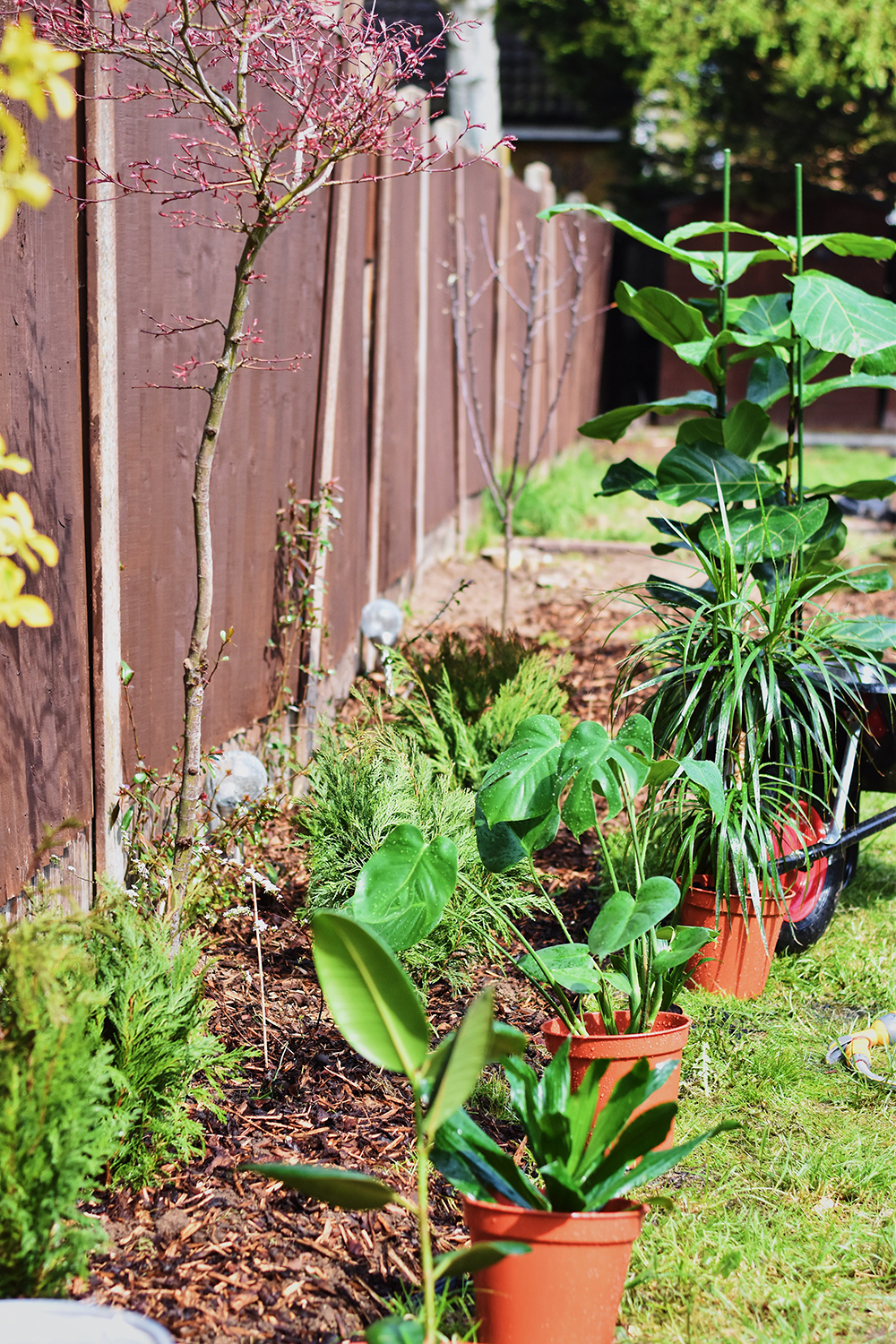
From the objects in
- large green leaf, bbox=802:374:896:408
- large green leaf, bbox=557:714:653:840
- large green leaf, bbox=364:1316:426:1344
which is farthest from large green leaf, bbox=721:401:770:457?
large green leaf, bbox=364:1316:426:1344

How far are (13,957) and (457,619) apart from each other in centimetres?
467

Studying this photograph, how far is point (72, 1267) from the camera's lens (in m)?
1.54

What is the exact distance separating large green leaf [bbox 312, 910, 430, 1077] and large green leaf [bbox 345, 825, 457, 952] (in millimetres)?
496

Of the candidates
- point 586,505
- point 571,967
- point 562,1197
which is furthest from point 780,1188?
point 586,505

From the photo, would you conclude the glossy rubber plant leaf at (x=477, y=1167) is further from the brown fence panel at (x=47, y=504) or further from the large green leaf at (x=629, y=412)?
the large green leaf at (x=629, y=412)

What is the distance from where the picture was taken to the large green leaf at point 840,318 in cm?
292

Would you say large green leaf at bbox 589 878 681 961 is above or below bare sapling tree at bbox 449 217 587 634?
below

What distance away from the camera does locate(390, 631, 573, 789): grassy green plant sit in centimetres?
356

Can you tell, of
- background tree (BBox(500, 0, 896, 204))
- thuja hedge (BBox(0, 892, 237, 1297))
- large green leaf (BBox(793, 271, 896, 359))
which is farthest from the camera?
background tree (BBox(500, 0, 896, 204))

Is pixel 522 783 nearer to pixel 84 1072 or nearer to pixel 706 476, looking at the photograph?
pixel 84 1072

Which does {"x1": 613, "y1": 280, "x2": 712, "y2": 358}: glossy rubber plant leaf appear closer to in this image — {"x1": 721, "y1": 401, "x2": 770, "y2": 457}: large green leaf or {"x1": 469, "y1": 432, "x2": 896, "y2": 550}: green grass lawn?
{"x1": 721, "y1": 401, "x2": 770, "y2": 457}: large green leaf

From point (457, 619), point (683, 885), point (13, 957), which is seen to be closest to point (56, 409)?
point (13, 957)

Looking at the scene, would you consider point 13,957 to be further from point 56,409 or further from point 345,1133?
point 56,409

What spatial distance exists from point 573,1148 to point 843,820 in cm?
145
